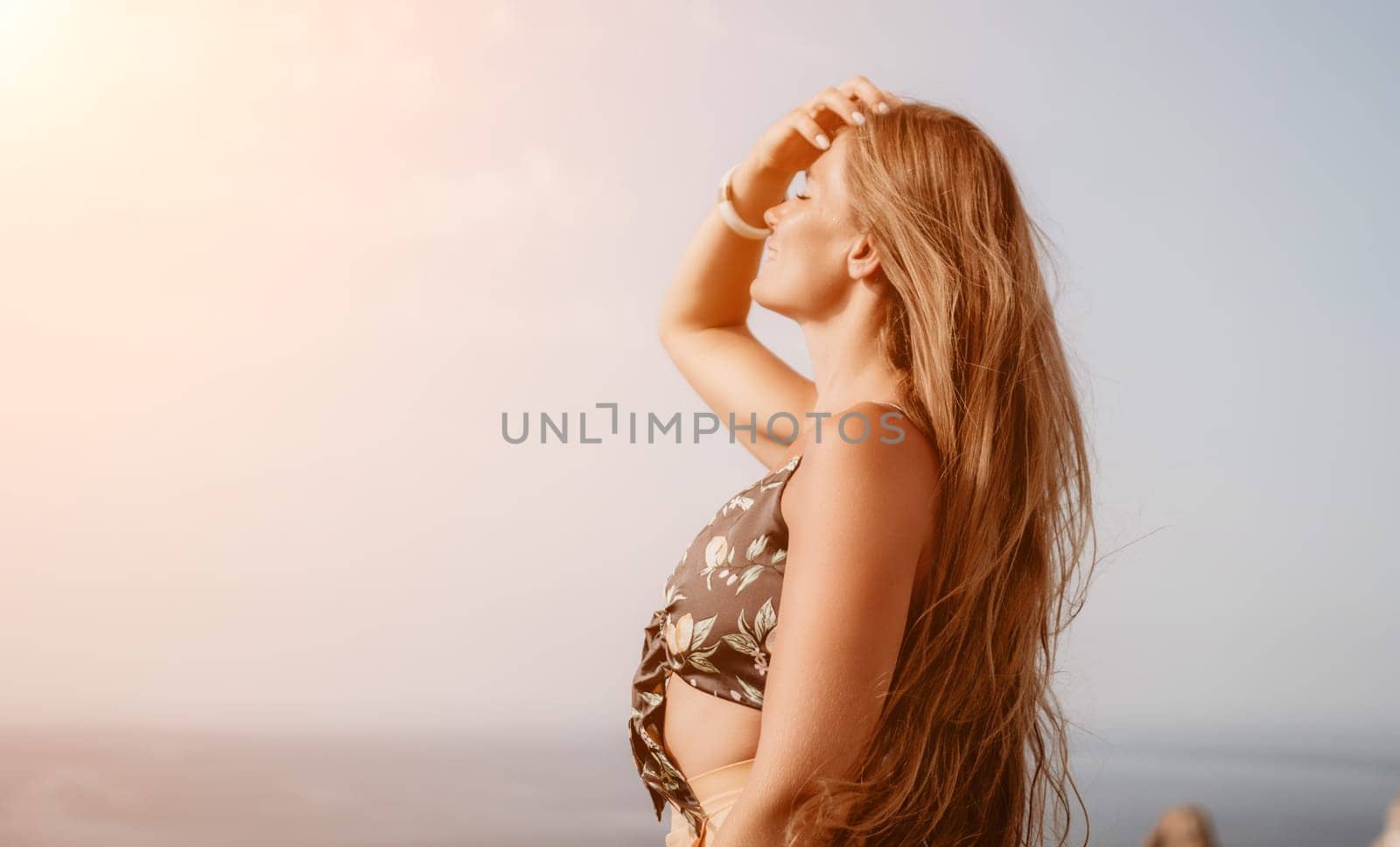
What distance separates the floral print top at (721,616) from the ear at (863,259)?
25 centimetres

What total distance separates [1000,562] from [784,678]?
1.11ft

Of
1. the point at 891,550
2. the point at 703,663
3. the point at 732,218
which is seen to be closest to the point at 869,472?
the point at 891,550

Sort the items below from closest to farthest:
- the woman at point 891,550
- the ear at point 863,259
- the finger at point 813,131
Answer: the woman at point 891,550 < the ear at point 863,259 < the finger at point 813,131

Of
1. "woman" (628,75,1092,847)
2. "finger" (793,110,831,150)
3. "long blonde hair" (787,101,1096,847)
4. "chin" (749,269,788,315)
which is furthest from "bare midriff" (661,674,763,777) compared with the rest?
"finger" (793,110,831,150)

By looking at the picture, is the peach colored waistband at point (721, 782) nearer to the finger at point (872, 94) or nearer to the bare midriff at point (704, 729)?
the bare midriff at point (704, 729)

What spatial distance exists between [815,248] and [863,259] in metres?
0.07

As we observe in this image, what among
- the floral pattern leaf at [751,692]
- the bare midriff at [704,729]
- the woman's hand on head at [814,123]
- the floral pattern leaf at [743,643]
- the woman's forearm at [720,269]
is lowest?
the bare midriff at [704,729]

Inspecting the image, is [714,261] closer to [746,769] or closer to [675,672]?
[675,672]

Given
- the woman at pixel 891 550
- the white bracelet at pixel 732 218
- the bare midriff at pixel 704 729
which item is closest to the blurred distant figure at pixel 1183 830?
the woman at pixel 891 550

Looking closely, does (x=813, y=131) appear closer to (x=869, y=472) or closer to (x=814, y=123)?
(x=814, y=123)

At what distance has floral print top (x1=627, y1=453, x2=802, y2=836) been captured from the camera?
55.8 inches

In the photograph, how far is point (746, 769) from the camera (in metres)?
1.45

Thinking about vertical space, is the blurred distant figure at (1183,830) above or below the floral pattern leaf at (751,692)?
below

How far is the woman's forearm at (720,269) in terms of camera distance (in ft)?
6.30
